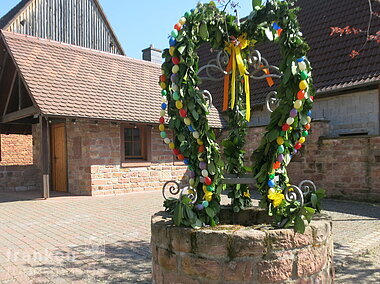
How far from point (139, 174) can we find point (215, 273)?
31.6 feet

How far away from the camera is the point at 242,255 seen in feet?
9.05

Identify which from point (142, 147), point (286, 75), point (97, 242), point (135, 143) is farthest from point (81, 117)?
point (286, 75)

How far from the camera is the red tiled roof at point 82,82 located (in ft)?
34.3

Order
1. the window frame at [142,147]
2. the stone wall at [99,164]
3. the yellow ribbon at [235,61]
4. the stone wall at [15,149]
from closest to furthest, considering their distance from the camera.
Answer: the yellow ribbon at [235,61] → the stone wall at [99,164] → the window frame at [142,147] → the stone wall at [15,149]

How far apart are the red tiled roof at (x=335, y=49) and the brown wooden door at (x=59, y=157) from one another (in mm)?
6395

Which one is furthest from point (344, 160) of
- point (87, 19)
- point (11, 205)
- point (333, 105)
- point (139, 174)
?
point (87, 19)

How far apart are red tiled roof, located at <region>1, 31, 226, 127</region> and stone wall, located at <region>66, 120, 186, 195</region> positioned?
70cm

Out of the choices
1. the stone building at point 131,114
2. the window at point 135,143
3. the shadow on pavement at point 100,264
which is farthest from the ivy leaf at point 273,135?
the window at point 135,143

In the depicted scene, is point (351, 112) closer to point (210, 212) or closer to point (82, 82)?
point (82, 82)

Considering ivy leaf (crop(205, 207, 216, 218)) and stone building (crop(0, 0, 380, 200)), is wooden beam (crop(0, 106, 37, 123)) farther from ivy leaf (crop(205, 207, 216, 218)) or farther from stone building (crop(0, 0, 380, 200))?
ivy leaf (crop(205, 207, 216, 218))

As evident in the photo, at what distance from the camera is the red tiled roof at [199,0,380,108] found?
10.4 meters

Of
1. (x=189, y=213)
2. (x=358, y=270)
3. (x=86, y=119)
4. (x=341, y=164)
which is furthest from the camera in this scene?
(x=86, y=119)

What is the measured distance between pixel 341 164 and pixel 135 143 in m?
6.59

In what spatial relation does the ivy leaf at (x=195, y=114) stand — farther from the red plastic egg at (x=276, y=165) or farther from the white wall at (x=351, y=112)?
the white wall at (x=351, y=112)
